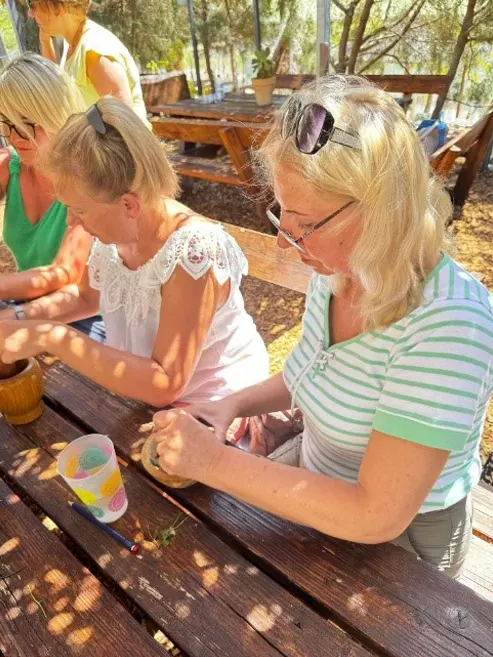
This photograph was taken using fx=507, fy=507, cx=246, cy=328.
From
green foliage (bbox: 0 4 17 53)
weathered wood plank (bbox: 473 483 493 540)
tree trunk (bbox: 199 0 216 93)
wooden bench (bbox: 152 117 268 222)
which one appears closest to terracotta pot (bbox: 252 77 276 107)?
wooden bench (bbox: 152 117 268 222)

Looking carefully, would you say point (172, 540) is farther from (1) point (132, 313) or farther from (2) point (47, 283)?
(2) point (47, 283)

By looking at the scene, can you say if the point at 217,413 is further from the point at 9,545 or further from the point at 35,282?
the point at 35,282

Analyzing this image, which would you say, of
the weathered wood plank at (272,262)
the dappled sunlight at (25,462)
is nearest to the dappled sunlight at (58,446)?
the dappled sunlight at (25,462)

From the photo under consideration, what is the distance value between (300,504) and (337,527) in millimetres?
89

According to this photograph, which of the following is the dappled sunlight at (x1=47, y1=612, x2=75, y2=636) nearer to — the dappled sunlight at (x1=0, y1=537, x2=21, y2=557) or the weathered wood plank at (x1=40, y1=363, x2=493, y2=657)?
the dappled sunlight at (x1=0, y1=537, x2=21, y2=557)

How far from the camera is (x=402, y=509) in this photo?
1.03m

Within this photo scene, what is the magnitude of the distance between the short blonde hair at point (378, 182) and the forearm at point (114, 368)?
0.71 m

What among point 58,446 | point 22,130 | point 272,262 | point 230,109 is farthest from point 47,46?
point 58,446

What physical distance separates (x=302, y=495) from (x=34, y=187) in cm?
213

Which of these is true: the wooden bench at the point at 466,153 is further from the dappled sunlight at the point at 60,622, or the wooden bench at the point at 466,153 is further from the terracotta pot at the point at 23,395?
the dappled sunlight at the point at 60,622

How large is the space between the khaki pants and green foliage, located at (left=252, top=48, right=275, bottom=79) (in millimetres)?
5144

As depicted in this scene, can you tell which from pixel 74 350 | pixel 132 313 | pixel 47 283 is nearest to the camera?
pixel 74 350

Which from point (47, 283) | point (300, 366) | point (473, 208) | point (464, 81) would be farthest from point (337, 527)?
point (464, 81)

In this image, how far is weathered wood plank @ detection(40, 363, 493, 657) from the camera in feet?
3.08
